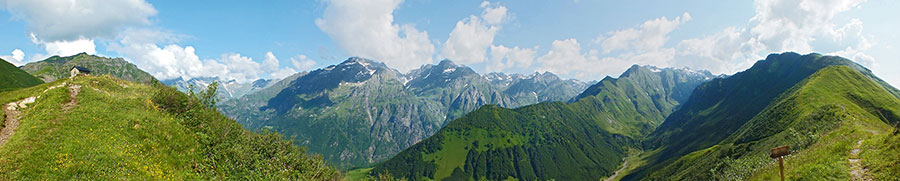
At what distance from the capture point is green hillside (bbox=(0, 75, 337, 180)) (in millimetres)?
26094

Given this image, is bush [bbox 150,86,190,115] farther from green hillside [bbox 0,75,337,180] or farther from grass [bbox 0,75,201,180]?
grass [bbox 0,75,201,180]

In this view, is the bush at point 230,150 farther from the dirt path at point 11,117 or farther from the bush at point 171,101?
the dirt path at point 11,117

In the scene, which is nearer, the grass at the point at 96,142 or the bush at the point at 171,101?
the grass at the point at 96,142

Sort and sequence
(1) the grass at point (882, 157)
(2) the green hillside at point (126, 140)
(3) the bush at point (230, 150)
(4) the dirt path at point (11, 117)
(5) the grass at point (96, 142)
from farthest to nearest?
1. (3) the bush at point (230, 150)
2. (1) the grass at point (882, 157)
3. (4) the dirt path at point (11, 117)
4. (2) the green hillside at point (126, 140)
5. (5) the grass at point (96, 142)

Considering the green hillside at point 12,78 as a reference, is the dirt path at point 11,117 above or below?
below

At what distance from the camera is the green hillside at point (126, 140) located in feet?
85.6

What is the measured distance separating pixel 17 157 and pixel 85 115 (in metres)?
8.56

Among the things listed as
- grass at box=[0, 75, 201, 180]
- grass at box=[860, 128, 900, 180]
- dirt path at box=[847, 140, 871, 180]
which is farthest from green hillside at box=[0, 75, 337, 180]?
grass at box=[860, 128, 900, 180]

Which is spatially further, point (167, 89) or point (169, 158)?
point (167, 89)

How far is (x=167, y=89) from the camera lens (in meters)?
43.3

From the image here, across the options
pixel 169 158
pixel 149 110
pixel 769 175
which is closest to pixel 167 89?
pixel 149 110

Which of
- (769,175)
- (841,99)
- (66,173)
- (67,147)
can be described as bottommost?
(769,175)

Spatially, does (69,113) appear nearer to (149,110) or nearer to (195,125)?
(149,110)

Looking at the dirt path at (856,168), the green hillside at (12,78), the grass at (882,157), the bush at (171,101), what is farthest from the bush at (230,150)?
the green hillside at (12,78)
